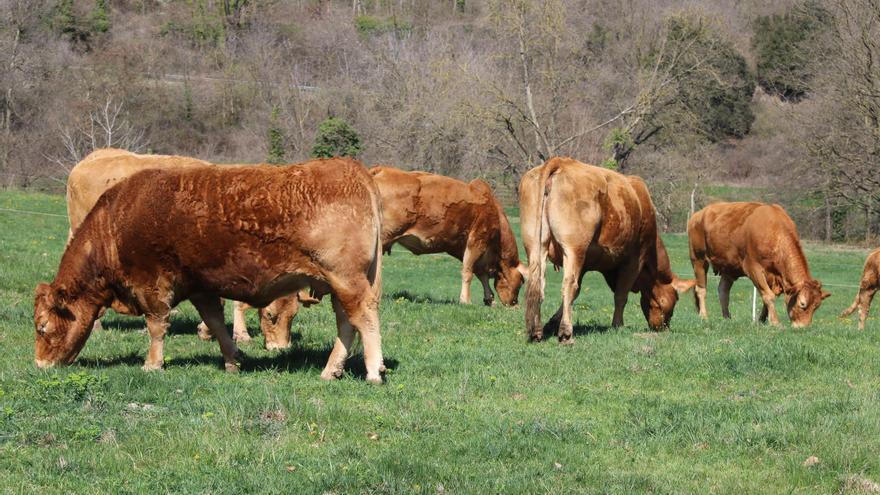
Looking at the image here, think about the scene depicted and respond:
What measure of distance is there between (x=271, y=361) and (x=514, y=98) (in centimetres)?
4642

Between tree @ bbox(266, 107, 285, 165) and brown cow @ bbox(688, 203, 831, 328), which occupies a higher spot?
brown cow @ bbox(688, 203, 831, 328)

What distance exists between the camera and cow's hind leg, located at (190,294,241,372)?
10.2 metres

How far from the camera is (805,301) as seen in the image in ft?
58.6

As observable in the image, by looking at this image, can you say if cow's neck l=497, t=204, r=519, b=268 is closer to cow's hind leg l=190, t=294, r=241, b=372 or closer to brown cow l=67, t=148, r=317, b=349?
brown cow l=67, t=148, r=317, b=349

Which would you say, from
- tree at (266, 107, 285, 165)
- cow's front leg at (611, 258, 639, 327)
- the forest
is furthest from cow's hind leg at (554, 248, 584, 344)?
tree at (266, 107, 285, 165)

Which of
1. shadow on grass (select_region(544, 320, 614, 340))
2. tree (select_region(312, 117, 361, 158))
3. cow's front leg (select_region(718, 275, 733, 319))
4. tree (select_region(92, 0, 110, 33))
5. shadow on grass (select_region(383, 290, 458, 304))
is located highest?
tree (select_region(92, 0, 110, 33))

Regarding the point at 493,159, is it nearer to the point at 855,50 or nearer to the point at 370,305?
the point at 855,50

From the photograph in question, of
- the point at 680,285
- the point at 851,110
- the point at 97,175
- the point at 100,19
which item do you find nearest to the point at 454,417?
the point at 97,175

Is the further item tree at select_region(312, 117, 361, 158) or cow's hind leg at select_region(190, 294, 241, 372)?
tree at select_region(312, 117, 361, 158)

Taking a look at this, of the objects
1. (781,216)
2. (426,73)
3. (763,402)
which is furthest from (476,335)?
(426,73)

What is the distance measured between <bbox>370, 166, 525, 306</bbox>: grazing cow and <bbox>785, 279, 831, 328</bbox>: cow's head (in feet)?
17.7

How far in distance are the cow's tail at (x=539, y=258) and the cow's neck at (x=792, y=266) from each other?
277 inches

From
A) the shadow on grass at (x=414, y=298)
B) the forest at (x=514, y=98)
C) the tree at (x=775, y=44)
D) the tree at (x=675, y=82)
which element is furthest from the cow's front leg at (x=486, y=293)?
the tree at (x=775, y=44)

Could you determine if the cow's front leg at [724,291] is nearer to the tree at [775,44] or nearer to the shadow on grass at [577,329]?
the shadow on grass at [577,329]
